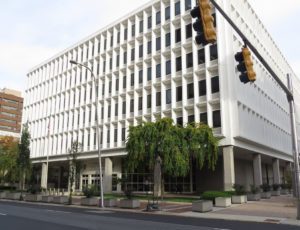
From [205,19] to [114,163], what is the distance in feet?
139

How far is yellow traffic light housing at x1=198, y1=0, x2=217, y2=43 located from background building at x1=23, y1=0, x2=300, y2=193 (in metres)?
26.0

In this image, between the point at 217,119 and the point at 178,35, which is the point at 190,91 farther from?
the point at 178,35

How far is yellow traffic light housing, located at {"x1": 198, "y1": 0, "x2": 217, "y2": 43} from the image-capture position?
247 inches

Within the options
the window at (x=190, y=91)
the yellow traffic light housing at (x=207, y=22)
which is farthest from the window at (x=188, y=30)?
the yellow traffic light housing at (x=207, y=22)

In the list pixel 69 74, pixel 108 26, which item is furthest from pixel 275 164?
pixel 69 74

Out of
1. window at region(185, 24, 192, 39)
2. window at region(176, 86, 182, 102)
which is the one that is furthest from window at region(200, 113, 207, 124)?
window at region(185, 24, 192, 39)

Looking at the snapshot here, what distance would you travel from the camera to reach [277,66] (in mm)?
52000

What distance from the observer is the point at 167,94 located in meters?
37.8

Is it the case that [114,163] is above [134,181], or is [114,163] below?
above

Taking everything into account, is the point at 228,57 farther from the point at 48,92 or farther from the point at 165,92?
the point at 48,92

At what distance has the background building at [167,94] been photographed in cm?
3328

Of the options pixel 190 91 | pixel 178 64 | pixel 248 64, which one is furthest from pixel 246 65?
pixel 178 64

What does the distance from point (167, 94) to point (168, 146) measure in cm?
1225

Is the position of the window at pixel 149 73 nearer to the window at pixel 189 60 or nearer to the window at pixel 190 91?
the window at pixel 189 60
